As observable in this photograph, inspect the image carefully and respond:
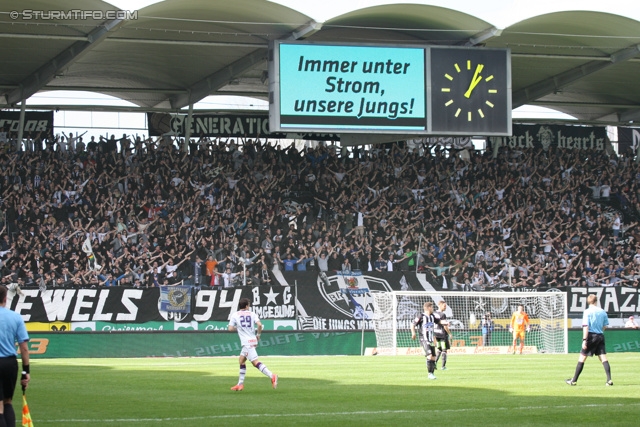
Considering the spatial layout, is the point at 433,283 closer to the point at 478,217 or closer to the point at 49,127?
the point at 478,217

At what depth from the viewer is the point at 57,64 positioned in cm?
3700

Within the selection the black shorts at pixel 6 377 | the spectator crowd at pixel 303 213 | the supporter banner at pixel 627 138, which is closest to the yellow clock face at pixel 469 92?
the spectator crowd at pixel 303 213

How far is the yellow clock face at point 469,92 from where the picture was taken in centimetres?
3278

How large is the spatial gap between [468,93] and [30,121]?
2098cm

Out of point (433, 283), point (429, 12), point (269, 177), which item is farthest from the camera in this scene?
point (269, 177)

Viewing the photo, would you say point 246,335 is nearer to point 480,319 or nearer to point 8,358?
point 8,358

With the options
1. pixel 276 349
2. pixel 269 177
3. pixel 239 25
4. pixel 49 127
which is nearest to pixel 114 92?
pixel 49 127

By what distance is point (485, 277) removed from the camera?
39.8 meters

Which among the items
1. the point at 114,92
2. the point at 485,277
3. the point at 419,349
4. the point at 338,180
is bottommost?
the point at 419,349

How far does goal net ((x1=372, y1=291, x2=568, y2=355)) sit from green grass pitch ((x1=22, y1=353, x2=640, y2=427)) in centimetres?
942

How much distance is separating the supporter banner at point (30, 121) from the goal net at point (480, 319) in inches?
693

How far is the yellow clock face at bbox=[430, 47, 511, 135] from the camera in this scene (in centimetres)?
3275

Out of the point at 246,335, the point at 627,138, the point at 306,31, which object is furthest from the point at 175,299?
the point at 627,138

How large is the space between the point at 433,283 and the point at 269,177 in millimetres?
8225
